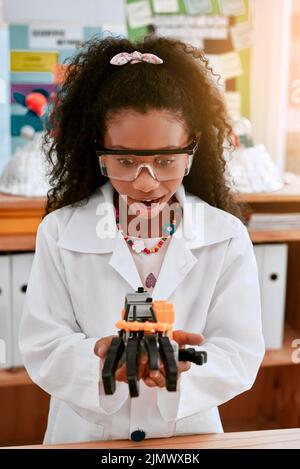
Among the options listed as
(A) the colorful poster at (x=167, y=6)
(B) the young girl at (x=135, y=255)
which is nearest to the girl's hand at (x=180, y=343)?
(B) the young girl at (x=135, y=255)

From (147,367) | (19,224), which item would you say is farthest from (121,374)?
(19,224)

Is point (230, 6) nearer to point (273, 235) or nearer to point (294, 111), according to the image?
point (294, 111)

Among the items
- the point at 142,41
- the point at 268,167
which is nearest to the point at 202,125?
the point at 142,41

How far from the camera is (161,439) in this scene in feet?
1.67

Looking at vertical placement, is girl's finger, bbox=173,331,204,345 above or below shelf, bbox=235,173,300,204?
below

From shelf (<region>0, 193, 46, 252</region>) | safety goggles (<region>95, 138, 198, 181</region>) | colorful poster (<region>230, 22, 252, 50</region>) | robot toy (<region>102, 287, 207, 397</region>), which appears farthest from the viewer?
colorful poster (<region>230, 22, 252, 50</region>)

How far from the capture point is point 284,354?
1148 millimetres

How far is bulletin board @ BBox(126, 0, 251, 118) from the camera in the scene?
1186mm

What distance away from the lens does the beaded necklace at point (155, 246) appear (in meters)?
0.53

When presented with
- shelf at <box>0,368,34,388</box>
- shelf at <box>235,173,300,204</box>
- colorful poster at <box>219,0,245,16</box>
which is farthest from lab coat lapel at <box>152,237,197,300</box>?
colorful poster at <box>219,0,245,16</box>

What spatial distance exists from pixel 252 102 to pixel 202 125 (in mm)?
762

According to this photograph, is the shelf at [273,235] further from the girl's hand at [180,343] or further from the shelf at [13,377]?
the girl's hand at [180,343]

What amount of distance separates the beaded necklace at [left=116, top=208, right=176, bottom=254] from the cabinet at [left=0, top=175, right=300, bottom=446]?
0.48 metres

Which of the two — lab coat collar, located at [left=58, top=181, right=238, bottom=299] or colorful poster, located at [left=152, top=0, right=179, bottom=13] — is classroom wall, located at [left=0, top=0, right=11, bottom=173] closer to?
colorful poster, located at [left=152, top=0, right=179, bottom=13]
